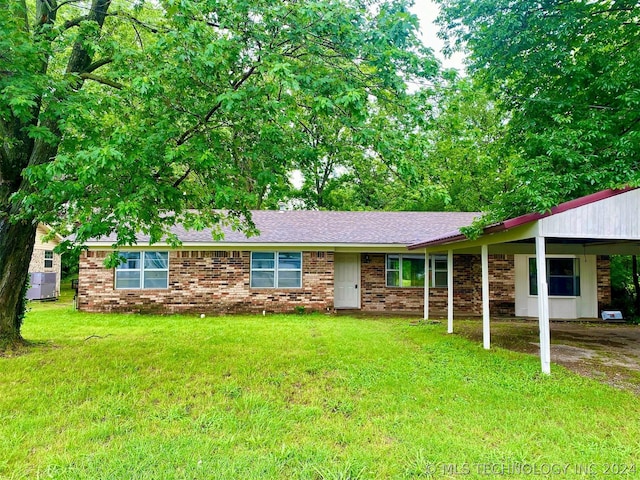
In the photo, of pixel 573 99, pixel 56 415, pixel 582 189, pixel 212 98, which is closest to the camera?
pixel 56 415

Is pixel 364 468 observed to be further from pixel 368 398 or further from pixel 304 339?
pixel 304 339

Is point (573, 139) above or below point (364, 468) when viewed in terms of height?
above

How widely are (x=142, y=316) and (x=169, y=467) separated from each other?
9.56 metres

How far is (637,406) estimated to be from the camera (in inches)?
176

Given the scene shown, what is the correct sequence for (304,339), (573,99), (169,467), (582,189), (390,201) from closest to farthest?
1. (169,467)
2. (582,189)
3. (573,99)
4. (304,339)
5. (390,201)

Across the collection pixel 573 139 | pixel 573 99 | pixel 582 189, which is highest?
pixel 573 99

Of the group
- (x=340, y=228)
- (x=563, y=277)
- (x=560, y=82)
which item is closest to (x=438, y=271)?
(x=340, y=228)

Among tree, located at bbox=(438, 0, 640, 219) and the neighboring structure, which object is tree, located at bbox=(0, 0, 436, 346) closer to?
tree, located at bbox=(438, 0, 640, 219)

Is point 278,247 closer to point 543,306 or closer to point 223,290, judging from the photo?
point 223,290

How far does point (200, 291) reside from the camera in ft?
40.5

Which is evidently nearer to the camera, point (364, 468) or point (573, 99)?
point (364, 468)

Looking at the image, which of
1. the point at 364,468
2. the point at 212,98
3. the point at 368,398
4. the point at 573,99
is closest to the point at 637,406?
the point at 368,398

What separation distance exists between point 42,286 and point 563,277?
19.3 metres

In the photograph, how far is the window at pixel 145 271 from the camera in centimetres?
1234
